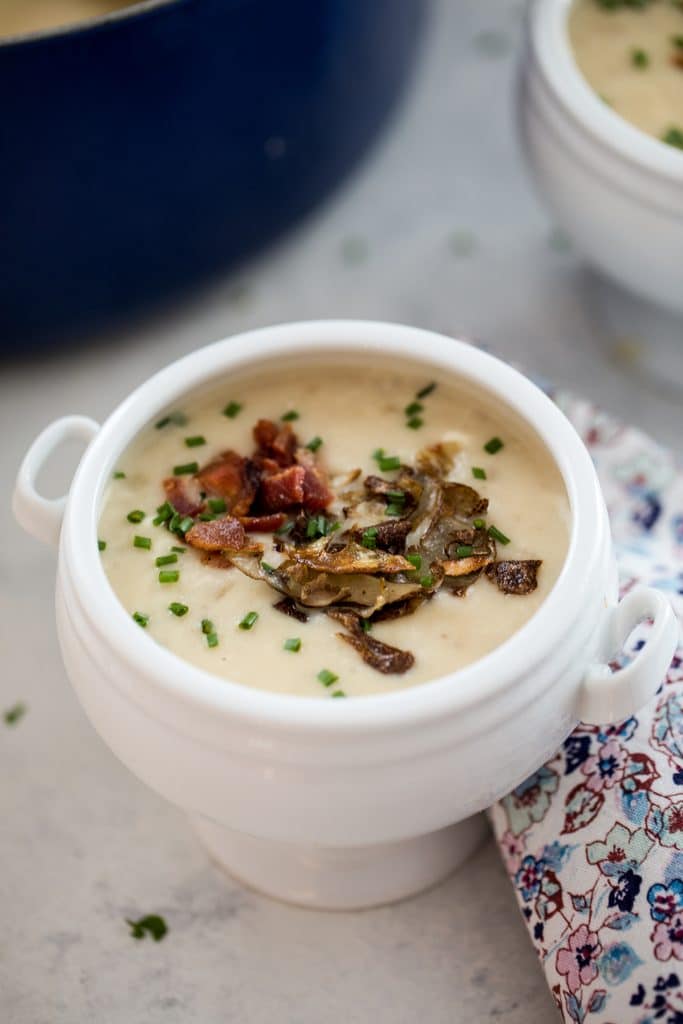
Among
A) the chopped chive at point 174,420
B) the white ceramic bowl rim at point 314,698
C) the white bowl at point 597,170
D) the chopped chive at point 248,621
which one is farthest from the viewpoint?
the white bowl at point 597,170

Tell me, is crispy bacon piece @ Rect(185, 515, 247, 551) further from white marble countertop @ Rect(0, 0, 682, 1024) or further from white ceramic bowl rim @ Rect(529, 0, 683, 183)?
white ceramic bowl rim @ Rect(529, 0, 683, 183)

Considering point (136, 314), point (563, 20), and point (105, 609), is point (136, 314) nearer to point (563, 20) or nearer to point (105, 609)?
point (563, 20)

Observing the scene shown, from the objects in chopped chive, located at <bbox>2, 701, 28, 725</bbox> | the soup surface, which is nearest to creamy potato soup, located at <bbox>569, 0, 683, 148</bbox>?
the soup surface

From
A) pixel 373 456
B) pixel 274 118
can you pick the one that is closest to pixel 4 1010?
pixel 373 456

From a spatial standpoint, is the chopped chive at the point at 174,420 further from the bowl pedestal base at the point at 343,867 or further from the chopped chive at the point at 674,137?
the chopped chive at the point at 674,137

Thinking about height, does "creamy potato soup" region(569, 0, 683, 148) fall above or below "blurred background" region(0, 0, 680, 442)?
above

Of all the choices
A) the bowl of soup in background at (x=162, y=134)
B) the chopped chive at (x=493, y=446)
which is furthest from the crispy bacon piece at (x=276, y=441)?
the bowl of soup in background at (x=162, y=134)
